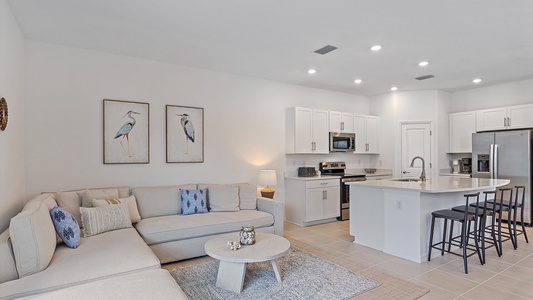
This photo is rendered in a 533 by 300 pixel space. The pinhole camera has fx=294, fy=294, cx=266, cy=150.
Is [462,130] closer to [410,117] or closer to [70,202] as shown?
[410,117]

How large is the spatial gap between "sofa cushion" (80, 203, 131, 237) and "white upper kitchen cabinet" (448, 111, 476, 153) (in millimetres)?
6389

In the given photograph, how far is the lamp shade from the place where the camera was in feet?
16.2

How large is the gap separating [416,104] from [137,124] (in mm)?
5492

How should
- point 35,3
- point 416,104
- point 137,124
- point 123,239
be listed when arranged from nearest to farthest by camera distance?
point 35,3 → point 123,239 → point 137,124 → point 416,104

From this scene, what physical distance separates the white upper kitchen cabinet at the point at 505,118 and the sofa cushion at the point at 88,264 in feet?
21.0

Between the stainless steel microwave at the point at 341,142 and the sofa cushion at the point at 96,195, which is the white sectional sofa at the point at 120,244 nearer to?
the sofa cushion at the point at 96,195

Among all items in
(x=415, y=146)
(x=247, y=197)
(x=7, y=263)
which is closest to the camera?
(x=7, y=263)

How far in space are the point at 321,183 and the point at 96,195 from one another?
3565mm

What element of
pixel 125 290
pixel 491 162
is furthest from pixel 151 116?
pixel 491 162

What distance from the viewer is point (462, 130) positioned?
6160 mm

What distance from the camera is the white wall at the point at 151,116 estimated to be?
11.7 ft

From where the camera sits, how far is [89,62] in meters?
3.83

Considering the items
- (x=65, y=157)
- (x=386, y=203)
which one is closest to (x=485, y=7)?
(x=386, y=203)

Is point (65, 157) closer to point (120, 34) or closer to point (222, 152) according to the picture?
point (120, 34)
